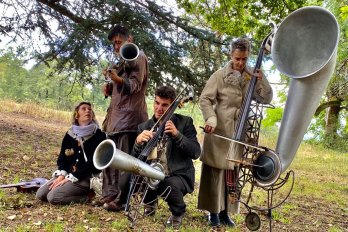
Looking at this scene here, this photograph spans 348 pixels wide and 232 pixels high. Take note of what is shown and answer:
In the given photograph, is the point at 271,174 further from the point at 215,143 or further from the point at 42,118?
the point at 42,118

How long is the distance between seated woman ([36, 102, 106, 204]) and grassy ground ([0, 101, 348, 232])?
15 cm

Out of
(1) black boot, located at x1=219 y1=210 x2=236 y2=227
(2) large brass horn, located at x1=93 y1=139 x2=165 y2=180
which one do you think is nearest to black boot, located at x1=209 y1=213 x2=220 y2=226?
(1) black boot, located at x1=219 y1=210 x2=236 y2=227

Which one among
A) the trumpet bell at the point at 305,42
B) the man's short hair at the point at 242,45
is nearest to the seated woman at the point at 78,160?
the man's short hair at the point at 242,45

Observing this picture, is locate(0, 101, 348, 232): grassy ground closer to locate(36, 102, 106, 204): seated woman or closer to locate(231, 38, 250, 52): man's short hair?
locate(36, 102, 106, 204): seated woman

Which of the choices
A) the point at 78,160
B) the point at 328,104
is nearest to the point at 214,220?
the point at 78,160

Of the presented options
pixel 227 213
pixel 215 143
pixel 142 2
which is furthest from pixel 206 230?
pixel 142 2

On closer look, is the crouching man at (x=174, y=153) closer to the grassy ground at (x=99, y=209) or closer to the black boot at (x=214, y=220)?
the grassy ground at (x=99, y=209)

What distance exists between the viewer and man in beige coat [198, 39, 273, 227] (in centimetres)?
376

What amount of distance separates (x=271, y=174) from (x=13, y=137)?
686cm

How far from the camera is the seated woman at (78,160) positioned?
4.36m

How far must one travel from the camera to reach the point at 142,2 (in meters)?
8.09

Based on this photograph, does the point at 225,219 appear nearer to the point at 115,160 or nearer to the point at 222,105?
the point at 222,105

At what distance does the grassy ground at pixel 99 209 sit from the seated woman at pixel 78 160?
0.15 m

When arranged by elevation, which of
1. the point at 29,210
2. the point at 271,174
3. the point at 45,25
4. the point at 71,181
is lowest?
the point at 29,210
